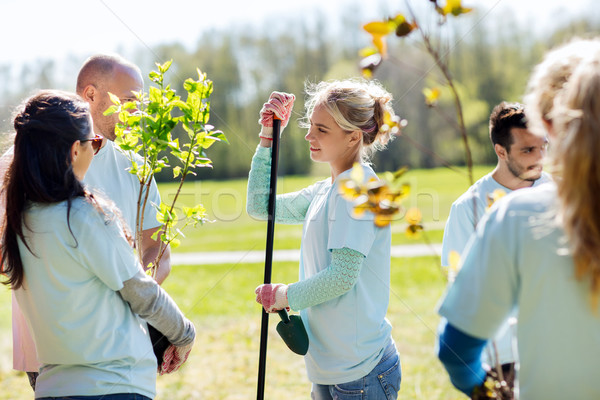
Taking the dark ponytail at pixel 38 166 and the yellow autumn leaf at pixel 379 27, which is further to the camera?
the dark ponytail at pixel 38 166

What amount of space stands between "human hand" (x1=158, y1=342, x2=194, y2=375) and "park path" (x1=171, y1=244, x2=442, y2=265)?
984cm

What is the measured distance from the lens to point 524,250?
3.98 ft

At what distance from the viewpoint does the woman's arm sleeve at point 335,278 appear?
7.13 feet

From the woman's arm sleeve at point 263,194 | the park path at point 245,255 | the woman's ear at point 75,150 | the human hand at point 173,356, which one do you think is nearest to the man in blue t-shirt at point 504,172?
the woman's arm sleeve at point 263,194

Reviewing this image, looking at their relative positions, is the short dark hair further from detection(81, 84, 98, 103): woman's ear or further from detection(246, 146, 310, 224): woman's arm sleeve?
detection(81, 84, 98, 103): woman's ear

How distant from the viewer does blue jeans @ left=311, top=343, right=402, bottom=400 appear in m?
2.23

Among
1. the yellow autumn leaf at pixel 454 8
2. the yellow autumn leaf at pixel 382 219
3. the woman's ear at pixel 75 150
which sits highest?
the yellow autumn leaf at pixel 454 8

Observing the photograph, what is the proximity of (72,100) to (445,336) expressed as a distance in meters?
1.35

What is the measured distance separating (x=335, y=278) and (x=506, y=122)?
153 cm

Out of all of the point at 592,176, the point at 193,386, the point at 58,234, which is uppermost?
the point at 592,176

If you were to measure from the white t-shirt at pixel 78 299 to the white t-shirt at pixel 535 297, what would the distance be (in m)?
1.06

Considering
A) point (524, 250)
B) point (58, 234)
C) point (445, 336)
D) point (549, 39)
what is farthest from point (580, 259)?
point (549, 39)

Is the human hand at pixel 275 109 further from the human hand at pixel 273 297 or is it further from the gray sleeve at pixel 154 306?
the gray sleeve at pixel 154 306

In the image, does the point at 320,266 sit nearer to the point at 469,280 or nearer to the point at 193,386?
the point at 469,280
